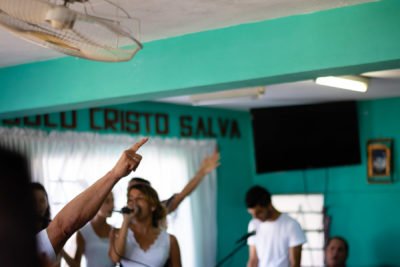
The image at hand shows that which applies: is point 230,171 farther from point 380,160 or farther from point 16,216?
point 16,216

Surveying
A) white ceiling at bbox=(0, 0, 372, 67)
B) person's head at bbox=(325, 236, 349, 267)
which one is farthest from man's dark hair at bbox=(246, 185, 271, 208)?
person's head at bbox=(325, 236, 349, 267)

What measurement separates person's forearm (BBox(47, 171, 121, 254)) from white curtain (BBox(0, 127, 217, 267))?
388cm

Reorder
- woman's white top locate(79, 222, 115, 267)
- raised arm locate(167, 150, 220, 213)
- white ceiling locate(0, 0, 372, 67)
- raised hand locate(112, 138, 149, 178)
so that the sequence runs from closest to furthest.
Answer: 1. raised hand locate(112, 138, 149, 178)
2. white ceiling locate(0, 0, 372, 67)
3. woman's white top locate(79, 222, 115, 267)
4. raised arm locate(167, 150, 220, 213)

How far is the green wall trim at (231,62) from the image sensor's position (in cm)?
353

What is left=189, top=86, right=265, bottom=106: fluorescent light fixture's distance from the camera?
238 inches

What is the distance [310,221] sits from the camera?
7.67m

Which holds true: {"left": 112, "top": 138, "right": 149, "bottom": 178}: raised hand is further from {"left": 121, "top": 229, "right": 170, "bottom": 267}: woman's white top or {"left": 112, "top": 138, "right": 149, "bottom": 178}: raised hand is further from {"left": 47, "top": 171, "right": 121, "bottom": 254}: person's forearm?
{"left": 121, "top": 229, "right": 170, "bottom": 267}: woman's white top

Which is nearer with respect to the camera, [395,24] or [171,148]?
[395,24]

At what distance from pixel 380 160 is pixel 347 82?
199 centimetres

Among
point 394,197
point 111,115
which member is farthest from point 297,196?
point 111,115

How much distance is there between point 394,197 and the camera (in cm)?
761

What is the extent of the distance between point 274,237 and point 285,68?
1.93 metres

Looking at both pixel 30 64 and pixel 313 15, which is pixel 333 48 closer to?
pixel 313 15

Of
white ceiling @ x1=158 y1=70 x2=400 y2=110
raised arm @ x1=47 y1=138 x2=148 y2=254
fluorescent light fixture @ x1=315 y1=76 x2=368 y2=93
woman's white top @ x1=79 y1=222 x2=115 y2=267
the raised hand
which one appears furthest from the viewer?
white ceiling @ x1=158 y1=70 x2=400 y2=110
